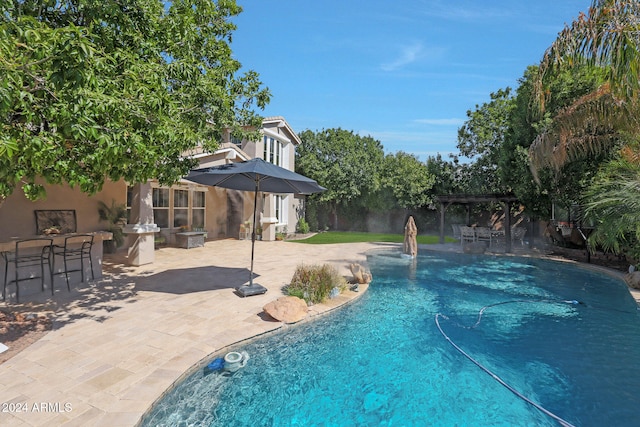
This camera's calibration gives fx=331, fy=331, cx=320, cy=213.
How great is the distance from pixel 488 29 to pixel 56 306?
49.3 ft

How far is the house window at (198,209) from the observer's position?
18.6 metres

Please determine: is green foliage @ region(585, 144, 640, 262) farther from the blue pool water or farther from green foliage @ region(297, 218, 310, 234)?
green foliage @ region(297, 218, 310, 234)

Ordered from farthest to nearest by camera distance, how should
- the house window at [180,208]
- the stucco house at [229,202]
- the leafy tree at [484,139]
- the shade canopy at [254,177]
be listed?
1. the leafy tree at [484,139]
2. the house window at [180,208]
3. the stucco house at [229,202]
4. the shade canopy at [254,177]

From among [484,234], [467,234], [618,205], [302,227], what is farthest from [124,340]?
[302,227]

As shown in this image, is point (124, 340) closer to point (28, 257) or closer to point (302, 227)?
point (28, 257)

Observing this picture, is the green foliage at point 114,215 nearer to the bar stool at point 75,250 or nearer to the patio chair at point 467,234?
the bar stool at point 75,250

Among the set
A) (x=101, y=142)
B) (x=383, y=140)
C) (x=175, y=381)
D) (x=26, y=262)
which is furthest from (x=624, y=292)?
(x=383, y=140)

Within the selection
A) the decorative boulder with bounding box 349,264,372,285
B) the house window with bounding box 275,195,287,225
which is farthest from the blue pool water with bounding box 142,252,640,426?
the house window with bounding box 275,195,287,225

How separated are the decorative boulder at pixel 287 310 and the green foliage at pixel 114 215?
6946 mm

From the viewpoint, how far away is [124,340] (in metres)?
5.50

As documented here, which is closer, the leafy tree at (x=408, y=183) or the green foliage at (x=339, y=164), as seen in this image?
the leafy tree at (x=408, y=183)

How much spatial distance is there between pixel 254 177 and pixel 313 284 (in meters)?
3.26

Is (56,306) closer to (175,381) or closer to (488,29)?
(175,381)

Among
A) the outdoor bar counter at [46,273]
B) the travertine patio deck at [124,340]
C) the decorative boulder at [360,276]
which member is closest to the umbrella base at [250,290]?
the travertine patio deck at [124,340]
